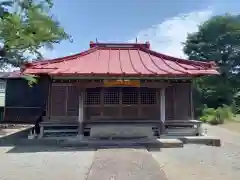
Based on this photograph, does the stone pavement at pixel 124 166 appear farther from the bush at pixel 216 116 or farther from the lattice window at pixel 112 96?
the bush at pixel 216 116

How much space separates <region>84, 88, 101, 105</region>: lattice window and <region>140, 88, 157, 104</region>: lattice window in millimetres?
1828

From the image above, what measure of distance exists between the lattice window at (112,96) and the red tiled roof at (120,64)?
1.01 meters

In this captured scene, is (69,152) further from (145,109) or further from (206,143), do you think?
(206,143)

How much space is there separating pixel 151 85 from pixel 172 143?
245cm

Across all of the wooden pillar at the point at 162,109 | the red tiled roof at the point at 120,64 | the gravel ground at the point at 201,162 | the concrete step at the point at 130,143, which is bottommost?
the gravel ground at the point at 201,162

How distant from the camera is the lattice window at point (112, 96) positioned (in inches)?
458

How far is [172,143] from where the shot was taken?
387 inches

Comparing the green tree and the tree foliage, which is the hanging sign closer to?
the tree foliage

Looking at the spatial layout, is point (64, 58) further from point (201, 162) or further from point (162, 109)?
point (201, 162)

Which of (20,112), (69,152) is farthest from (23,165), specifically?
(20,112)

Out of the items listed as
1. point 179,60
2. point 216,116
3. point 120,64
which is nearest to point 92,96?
point 120,64

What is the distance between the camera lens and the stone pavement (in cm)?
570

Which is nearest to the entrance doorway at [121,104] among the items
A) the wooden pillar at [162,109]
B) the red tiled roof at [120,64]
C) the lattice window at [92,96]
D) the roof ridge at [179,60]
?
the lattice window at [92,96]

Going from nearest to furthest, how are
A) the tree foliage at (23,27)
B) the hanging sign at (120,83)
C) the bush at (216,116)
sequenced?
the tree foliage at (23,27) → the hanging sign at (120,83) → the bush at (216,116)
